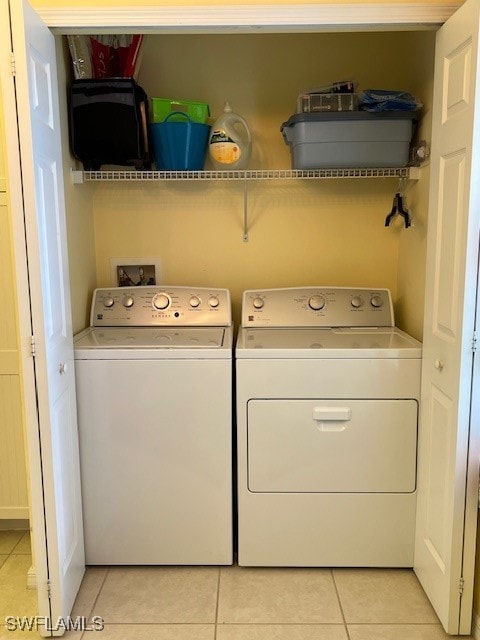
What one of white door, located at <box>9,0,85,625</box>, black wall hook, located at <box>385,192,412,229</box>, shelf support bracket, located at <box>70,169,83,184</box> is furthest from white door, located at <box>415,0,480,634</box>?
shelf support bracket, located at <box>70,169,83,184</box>

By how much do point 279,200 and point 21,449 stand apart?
63.8 inches

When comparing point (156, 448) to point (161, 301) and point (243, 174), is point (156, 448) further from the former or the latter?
point (243, 174)

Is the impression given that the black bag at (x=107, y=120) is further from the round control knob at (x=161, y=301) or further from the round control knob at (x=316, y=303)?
the round control knob at (x=316, y=303)

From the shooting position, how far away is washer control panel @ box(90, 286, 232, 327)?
244cm

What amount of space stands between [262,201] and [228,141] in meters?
0.37

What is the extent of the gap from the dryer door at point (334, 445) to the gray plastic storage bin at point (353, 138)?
975 millimetres

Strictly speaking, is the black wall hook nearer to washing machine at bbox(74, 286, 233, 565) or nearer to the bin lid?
the bin lid

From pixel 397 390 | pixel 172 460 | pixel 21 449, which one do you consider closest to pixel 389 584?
pixel 397 390

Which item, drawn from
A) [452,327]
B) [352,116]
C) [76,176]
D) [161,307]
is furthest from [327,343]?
[76,176]

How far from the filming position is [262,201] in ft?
8.52

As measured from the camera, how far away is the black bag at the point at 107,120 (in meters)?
2.18

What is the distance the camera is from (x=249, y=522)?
6.93 feet

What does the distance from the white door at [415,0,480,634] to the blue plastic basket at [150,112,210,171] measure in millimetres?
972

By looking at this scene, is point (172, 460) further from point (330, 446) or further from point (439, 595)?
point (439, 595)
